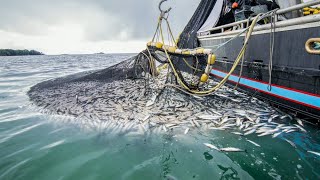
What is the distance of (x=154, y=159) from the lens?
184 inches

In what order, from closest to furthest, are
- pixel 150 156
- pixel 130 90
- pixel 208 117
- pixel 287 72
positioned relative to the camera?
pixel 150 156 < pixel 287 72 < pixel 208 117 < pixel 130 90

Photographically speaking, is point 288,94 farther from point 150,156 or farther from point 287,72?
point 150,156

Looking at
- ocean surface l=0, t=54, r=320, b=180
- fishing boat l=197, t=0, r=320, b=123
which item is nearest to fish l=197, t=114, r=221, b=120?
ocean surface l=0, t=54, r=320, b=180

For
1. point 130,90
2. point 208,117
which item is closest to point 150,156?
point 208,117

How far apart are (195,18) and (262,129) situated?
9155 millimetres

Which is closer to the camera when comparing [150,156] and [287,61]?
[150,156]

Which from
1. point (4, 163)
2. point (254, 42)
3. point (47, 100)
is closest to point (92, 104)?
point (47, 100)

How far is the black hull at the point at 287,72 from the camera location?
224 inches

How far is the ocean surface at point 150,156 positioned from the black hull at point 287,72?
78cm

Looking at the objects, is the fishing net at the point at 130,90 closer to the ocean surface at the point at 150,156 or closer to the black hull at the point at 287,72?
the ocean surface at the point at 150,156

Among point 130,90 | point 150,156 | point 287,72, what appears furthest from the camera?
point 130,90

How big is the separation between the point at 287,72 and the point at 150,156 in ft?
15.5

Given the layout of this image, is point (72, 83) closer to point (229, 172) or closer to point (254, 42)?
point (254, 42)

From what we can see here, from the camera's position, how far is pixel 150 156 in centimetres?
480
